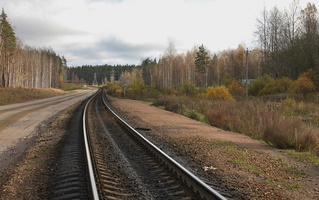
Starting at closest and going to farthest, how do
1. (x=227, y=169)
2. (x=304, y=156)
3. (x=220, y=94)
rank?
(x=227, y=169)
(x=304, y=156)
(x=220, y=94)

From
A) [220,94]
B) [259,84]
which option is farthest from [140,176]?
[259,84]

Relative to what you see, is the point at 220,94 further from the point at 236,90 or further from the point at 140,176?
the point at 140,176

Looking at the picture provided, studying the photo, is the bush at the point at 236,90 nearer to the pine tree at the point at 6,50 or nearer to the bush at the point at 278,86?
the bush at the point at 278,86

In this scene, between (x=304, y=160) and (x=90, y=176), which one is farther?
(x=304, y=160)

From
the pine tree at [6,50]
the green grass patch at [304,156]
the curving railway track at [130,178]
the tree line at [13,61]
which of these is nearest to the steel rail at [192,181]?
the curving railway track at [130,178]

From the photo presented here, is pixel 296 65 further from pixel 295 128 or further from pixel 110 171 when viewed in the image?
pixel 110 171

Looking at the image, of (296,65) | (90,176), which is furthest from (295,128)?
(296,65)

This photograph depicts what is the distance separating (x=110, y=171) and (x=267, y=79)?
118 ft

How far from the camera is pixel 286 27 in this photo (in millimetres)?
40625

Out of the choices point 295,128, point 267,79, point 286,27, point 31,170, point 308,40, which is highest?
point 286,27

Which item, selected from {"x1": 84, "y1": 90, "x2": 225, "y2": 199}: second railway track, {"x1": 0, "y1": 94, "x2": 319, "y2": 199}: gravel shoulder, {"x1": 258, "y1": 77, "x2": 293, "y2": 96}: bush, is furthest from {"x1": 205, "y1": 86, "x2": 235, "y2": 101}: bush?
{"x1": 84, "y1": 90, "x2": 225, "y2": 199}: second railway track

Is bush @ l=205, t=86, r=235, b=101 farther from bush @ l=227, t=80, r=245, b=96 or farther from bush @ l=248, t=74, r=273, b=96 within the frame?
bush @ l=248, t=74, r=273, b=96

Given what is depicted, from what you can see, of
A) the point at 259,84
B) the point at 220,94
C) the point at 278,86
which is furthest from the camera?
the point at 259,84

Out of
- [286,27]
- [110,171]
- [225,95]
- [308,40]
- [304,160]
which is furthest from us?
[286,27]
